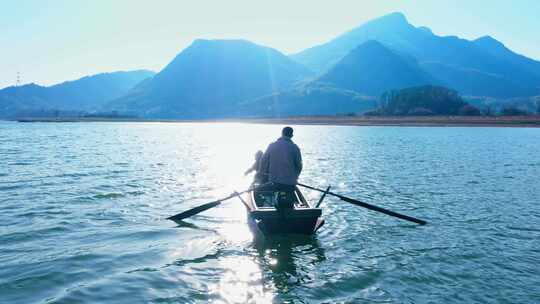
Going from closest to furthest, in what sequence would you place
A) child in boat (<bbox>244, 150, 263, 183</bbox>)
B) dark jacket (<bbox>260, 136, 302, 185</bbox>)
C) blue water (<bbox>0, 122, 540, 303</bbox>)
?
1. blue water (<bbox>0, 122, 540, 303</bbox>)
2. dark jacket (<bbox>260, 136, 302, 185</bbox>)
3. child in boat (<bbox>244, 150, 263, 183</bbox>)

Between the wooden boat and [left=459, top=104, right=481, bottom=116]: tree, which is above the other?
[left=459, top=104, right=481, bottom=116]: tree

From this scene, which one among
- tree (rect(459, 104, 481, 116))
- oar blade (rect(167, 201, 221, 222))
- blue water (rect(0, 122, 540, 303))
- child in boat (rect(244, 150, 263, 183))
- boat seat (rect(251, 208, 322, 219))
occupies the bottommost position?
blue water (rect(0, 122, 540, 303))

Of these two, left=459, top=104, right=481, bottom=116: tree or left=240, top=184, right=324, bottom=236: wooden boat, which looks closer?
left=240, top=184, right=324, bottom=236: wooden boat

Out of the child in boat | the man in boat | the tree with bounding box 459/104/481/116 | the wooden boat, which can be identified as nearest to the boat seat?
the wooden boat

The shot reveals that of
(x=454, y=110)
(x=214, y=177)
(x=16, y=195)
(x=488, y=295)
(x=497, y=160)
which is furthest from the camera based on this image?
(x=454, y=110)

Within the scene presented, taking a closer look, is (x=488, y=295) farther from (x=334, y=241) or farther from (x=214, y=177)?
(x=214, y=177)

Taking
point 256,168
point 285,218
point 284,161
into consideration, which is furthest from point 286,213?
point 256,168

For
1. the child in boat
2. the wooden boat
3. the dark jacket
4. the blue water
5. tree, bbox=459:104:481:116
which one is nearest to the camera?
the blue water

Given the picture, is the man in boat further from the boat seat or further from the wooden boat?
the boat seat

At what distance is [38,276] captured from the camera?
33.9 ft

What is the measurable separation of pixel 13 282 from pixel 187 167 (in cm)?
2693

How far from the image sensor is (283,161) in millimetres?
15156

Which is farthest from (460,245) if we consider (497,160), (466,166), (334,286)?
(497,160)

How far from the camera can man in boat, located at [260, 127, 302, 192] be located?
15.0m
